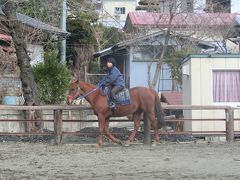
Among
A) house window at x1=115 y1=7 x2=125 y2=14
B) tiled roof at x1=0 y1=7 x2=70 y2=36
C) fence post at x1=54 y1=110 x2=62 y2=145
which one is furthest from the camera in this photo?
house window at x1=115 y1=7 x2=125 y2=14

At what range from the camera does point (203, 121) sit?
16.5 metres

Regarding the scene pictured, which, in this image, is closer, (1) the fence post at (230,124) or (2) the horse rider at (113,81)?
(2) the horse rider at (113,81)

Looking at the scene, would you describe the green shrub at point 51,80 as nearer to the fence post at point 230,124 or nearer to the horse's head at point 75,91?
the horse's head at point 75,91

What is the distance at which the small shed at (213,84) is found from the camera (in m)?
16.7

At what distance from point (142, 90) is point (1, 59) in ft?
30.2

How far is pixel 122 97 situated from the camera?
547 inches

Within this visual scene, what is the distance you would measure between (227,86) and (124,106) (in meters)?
4.44

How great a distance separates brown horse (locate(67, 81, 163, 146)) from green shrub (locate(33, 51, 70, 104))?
7.05 meters

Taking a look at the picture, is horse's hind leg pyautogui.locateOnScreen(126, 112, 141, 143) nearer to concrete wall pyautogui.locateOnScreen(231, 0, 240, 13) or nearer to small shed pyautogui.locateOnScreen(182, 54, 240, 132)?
small shed pyautogui.locateOnScreen(182, 54, 240, 132)

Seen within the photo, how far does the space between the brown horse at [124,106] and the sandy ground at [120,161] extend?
1.94 ft

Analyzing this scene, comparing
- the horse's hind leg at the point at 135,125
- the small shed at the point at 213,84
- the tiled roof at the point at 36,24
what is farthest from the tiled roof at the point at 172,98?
the tiled roof at the point at 36,24

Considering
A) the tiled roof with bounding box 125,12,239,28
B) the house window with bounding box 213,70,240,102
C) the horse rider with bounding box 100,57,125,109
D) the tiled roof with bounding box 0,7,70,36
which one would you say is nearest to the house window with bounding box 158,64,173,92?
the tiled roof with bounding box 125,12,239,28

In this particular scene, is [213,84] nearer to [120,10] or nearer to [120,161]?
[120,161]

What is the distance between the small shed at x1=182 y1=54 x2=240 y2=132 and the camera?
16688 millimetres
